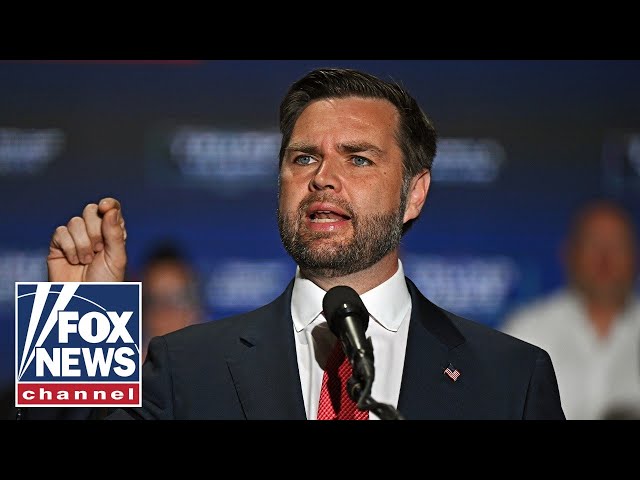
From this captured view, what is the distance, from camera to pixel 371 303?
108 inches

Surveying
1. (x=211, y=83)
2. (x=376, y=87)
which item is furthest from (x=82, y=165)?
(x=376, y=87)

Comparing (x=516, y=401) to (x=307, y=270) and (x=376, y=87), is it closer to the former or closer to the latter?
(x=307, y=270)

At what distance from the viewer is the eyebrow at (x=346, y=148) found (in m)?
2.79

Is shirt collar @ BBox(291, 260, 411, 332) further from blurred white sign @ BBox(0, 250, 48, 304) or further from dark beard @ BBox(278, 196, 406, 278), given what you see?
blurred white sign @ BBox(0, 250, 48, 304)

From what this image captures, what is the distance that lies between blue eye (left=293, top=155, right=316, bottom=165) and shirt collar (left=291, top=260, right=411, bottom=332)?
281 millimetres

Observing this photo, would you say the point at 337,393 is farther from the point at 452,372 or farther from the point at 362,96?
the point at 362,96

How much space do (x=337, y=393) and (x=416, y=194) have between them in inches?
26.2

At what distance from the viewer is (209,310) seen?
141 inches

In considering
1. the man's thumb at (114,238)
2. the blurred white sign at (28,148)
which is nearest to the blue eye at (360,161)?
the man's thumb at (114,238)

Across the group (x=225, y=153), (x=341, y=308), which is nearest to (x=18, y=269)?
(x=225, y=153)

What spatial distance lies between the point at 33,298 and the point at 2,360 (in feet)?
1.63

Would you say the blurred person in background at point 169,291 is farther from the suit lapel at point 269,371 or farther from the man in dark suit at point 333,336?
the suit lapel at point 269,371

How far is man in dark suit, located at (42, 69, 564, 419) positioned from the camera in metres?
2.65

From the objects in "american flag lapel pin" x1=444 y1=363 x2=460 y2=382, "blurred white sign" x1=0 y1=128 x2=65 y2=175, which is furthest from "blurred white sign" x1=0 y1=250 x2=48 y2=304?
"american flag lapel pin" x1=444 y1=363 x2=460 y2=382
